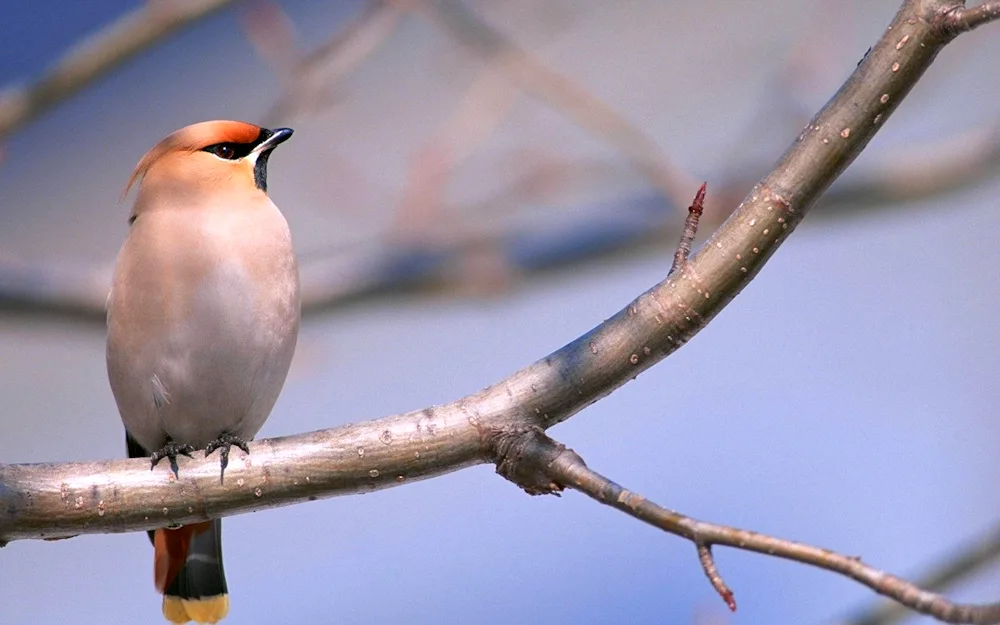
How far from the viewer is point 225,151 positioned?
3197 millimetres

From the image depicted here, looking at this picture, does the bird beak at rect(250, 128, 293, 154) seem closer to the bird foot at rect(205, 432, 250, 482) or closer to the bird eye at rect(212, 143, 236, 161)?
the bird eye at rect(212, 143, 236, 161)

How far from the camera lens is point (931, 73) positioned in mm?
4840

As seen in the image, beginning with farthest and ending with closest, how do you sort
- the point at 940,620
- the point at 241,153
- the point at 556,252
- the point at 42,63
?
1. the point at 42,63
2. the point at 556,252
3. the point at 241,153
4. the point at 940,620

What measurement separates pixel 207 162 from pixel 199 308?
1.56 feet

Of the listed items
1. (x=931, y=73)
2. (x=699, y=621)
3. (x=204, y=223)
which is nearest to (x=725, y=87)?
(x=931, y=73)

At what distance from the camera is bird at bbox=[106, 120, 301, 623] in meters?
2.84

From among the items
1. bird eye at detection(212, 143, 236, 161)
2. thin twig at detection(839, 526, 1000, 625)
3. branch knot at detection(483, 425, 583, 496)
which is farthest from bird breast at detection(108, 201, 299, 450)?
thin twig at detection(839, 526, 1000, 625)

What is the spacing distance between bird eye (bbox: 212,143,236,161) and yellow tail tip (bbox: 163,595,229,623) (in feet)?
3.67

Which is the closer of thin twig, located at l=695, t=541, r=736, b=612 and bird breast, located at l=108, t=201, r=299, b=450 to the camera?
thin twig, located at l=695, t=541, r=736, b=612

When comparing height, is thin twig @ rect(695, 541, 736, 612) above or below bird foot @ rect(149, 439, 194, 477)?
below

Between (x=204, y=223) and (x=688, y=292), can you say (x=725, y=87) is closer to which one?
(x=204, y=223)

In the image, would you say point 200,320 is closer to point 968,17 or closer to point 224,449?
point 224,449

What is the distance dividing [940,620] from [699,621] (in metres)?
2.06

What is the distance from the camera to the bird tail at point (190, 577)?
327 centimetres
